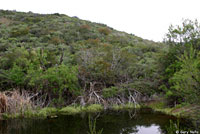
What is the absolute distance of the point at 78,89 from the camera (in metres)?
20.5

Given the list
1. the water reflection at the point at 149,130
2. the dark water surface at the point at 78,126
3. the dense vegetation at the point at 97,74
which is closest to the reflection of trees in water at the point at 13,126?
the dark water surface at the point at 78,126

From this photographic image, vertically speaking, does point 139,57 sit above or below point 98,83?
above

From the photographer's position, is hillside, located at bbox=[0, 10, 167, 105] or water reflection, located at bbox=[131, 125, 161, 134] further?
hillside, located at bbox=[0, 10, 167, 105]

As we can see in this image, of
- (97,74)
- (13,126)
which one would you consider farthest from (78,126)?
(97,74)

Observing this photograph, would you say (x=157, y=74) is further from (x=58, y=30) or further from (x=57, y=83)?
(x=58, y=30)

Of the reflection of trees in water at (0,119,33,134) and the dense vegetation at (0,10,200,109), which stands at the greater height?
the dense vegetation at (0,10,200,109)

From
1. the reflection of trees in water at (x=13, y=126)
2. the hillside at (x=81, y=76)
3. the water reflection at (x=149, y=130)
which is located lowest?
the reflection of trees in water at (x=13, y=126)

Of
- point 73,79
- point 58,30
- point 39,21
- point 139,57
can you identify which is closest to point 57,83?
point 73,79

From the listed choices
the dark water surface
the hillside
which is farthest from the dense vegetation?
the dark water surface

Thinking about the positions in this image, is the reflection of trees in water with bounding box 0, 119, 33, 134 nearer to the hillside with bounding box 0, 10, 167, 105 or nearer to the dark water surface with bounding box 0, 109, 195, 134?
the dark water surface with bounding box 0, 109, 195, 134

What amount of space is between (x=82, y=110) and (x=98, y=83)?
14.4 feet

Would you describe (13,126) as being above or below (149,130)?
below

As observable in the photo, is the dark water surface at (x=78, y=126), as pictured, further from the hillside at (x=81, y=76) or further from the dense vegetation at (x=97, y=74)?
the hillside at (x=81, y=76)

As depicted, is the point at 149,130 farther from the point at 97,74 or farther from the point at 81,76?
the point at 81,76
